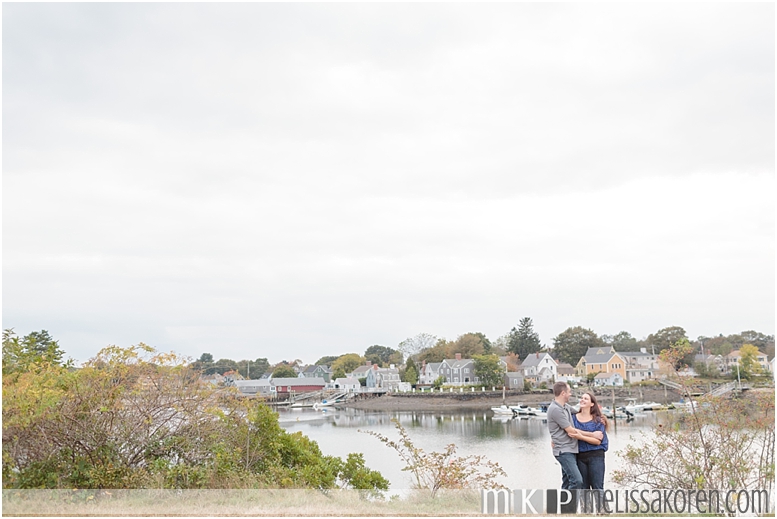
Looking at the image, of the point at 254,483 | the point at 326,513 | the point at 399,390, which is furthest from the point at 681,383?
the point at 399,390

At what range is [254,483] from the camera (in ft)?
21.1

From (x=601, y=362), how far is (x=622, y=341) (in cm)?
1477

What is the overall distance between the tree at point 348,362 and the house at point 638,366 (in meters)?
36.5

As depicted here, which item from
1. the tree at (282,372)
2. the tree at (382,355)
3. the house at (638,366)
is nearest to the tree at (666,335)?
the house at (638,366)

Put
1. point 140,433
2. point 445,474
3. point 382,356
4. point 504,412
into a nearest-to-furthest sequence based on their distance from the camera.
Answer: point 140,433, point 445,474, point 504,412, point 382,356

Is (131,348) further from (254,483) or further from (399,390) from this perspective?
(399,390)

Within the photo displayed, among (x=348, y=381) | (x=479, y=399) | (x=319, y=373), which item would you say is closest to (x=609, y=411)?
(x=479, y=399)

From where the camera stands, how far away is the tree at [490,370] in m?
64.2

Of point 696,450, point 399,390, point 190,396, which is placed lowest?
point 399,390

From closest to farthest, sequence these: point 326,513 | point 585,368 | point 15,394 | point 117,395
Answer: point 326,513
point 15,394
point 117,395
point 585,368

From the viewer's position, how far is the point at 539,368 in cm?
6594

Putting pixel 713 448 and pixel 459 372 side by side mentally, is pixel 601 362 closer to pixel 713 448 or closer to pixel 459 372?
pixel 459 372

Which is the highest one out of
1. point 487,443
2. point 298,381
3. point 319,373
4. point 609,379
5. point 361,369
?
point 361,369

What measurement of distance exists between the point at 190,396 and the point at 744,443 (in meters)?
5.97
